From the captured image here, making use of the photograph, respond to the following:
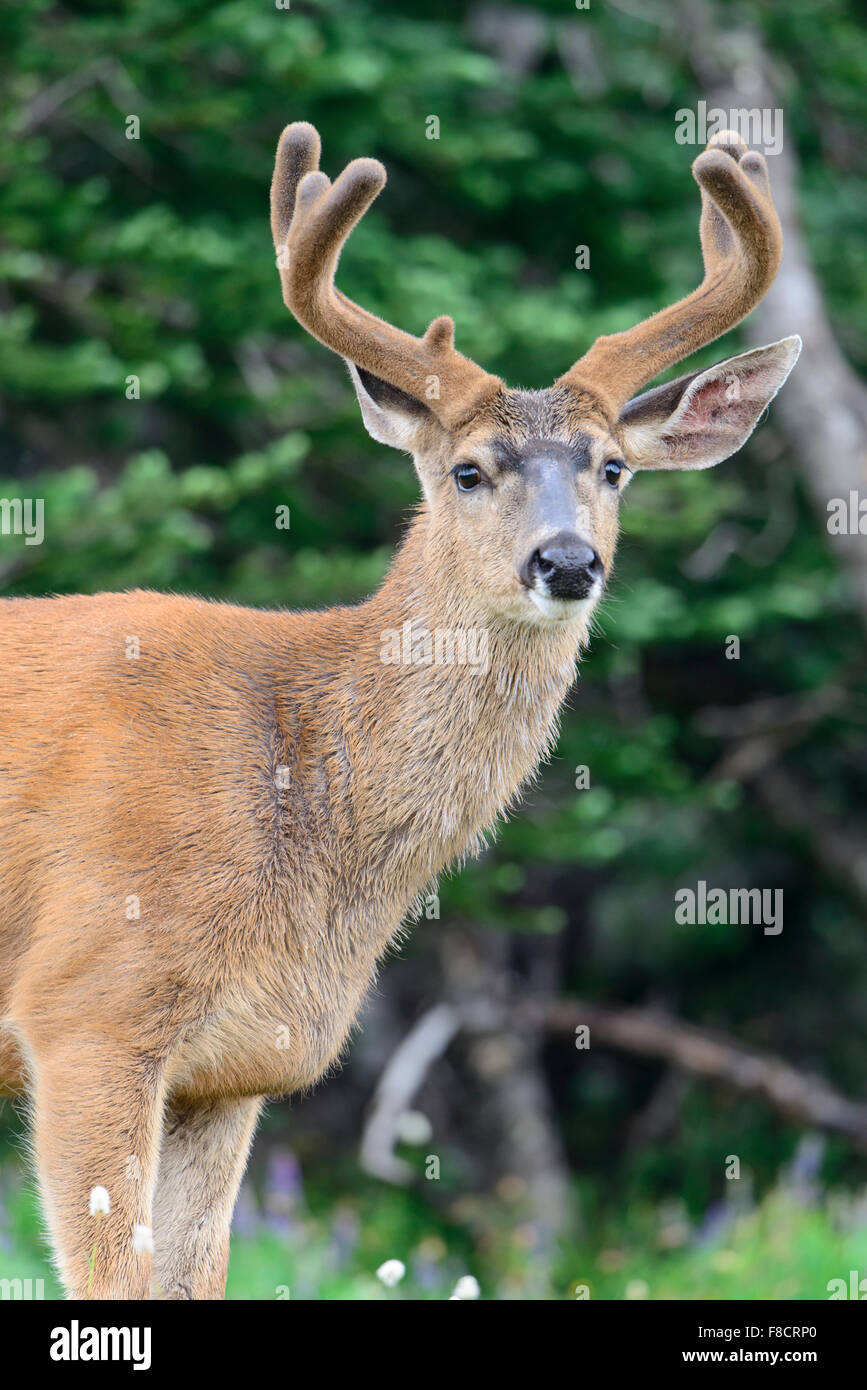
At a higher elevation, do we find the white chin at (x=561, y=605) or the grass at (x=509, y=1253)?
the white chin at (x=561, y=605)

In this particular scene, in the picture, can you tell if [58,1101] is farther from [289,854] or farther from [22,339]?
[22,339]

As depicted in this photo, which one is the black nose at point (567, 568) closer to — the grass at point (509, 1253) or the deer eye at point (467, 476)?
the deer eye at point (467, 476)

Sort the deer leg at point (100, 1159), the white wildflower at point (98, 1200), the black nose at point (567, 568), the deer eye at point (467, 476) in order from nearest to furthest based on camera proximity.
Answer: the white wildflower at point (98, 1200) → the deer leg at point (100, 1159) → the black nose at point (567, 568) → the deer eye at point (467, 476)

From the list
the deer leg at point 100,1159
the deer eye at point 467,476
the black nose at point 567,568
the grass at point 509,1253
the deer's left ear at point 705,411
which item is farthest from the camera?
the grass at point 509,1253

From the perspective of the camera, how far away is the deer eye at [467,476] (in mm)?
4832

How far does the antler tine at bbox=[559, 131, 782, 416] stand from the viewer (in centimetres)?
498

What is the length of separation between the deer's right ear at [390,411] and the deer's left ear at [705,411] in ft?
2.08

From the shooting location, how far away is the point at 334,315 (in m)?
4.80

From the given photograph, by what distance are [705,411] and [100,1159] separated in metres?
2.88
